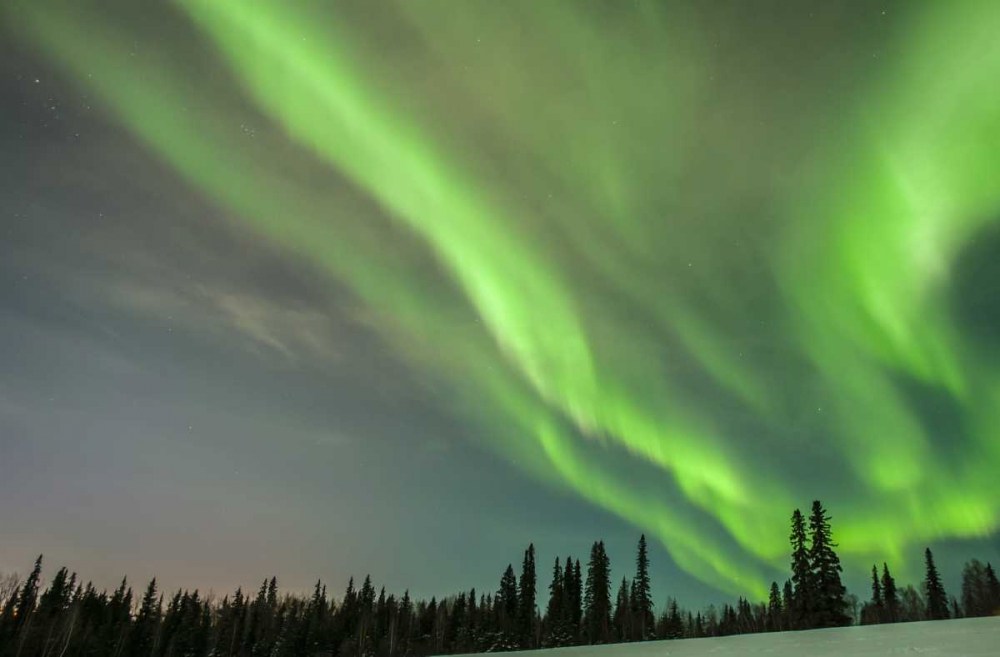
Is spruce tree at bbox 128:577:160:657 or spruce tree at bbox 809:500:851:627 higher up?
spruce tree at bbox 809:500:851:627

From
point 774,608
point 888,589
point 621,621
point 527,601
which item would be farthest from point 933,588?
point 527,601

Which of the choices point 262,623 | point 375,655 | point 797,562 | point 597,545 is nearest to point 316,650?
point 375,655

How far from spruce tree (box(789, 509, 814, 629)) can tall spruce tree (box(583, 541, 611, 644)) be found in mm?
54793

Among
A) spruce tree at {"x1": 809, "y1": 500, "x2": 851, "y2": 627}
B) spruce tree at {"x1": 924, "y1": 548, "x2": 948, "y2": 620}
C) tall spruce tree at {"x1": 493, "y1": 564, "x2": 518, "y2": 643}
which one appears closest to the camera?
spruce tree at {"x1": 809, "y1": 500, "x2": 851, "y2": 627}

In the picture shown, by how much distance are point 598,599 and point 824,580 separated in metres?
62.7

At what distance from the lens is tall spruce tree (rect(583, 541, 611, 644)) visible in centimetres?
12606

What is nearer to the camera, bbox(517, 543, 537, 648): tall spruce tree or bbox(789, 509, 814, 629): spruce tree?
bbox(789, 509, 814, 629): spruce tree

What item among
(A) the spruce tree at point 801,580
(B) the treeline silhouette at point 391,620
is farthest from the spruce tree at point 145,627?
(A) the spruce tree at point 801,580

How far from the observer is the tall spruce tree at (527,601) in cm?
13400

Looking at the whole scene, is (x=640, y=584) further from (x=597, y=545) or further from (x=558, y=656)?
(x=558, y=656)

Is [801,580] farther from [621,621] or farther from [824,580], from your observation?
[621,621]

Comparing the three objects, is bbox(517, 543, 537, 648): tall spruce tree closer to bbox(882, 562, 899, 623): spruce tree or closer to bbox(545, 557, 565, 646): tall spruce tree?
bbox(545, 557, 565, 646): tall spruce tree

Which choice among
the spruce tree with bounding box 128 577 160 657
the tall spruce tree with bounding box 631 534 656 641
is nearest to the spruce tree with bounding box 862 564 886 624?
the tall spruce tree with bounding box 631 534 656 641

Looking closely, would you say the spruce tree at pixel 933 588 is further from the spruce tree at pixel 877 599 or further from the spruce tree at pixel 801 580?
the spruce tree at pixel 801 580
